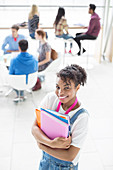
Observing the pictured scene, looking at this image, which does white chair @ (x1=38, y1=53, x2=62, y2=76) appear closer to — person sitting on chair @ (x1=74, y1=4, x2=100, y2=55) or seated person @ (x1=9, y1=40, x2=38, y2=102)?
seated person @ (x1=9, y1=40, x2=38, y2=102)

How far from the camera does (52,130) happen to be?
1.36 m

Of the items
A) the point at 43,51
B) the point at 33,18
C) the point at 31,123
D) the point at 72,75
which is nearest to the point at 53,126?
the point at 72,75

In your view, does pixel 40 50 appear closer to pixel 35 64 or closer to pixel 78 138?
pixel 35 64

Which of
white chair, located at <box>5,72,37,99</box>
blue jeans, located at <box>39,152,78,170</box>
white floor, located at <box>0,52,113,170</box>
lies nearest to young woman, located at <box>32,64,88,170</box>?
blue jeans, located at <box>39,152,78,170</box>

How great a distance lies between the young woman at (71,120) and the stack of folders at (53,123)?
0.03 m

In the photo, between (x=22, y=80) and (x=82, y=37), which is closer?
(x=22, y=80)

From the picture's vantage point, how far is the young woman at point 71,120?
135 centimetres

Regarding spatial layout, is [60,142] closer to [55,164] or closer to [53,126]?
[53,126]

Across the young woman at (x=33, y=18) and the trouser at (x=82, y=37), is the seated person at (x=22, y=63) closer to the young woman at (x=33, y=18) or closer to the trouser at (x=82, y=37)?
the young woman at (x=33, y=18)

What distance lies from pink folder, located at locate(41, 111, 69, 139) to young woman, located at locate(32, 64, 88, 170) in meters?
0.03

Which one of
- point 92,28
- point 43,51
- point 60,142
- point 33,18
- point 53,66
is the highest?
point 33,18

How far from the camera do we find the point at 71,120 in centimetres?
140

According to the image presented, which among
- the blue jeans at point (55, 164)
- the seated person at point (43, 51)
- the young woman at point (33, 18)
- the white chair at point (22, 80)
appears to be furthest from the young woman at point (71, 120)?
the young woman at point (33, 18)

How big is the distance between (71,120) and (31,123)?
1823 millimetres
